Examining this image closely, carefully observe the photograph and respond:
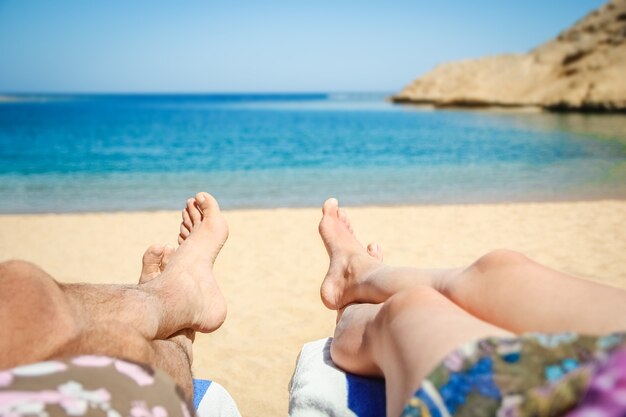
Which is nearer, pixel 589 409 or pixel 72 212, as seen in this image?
pixel 589 409

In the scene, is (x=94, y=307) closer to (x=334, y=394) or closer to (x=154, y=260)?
(x=334, y=394)

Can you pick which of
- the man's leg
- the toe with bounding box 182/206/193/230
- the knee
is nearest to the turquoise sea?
the toe with bounding box 182/206/193/230

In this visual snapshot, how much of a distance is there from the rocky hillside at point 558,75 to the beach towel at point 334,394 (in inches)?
1159

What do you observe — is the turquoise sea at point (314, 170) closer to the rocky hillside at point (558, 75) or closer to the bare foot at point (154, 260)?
the bare foot at point (154, 260)

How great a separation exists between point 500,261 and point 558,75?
122 ft

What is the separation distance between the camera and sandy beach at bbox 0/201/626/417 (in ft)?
9.61

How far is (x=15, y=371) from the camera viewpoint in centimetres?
90

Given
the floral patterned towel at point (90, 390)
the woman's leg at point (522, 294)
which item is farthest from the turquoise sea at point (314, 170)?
the floral patterned towel at point (90, 390)

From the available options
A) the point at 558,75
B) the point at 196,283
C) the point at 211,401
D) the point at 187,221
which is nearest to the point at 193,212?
the point at 187,221

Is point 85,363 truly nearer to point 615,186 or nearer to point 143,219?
point 143,219

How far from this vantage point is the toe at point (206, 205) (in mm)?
2748

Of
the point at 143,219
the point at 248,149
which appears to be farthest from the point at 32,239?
the point at 248,149

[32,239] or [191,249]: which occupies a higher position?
[191,249]

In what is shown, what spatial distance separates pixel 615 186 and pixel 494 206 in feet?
10.4
